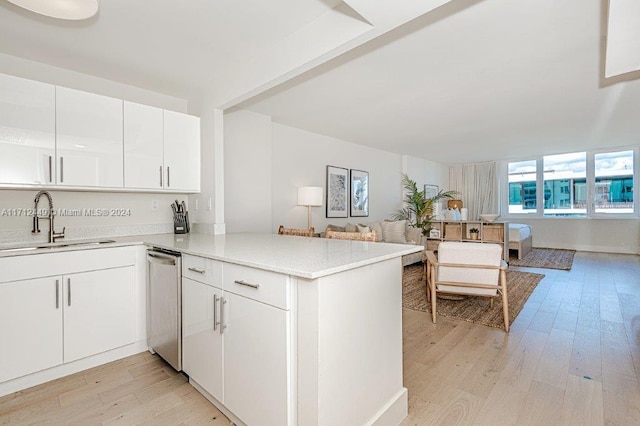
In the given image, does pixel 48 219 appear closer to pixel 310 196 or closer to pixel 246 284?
pixel 246 284

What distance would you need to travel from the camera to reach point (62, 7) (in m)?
1.55

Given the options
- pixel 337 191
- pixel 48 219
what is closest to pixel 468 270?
pixel 337 191

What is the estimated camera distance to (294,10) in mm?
1895

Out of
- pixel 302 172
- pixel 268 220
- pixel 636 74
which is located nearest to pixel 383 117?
pixel 302 172

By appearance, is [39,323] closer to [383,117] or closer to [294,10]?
[294,10]

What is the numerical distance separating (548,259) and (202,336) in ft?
22.6

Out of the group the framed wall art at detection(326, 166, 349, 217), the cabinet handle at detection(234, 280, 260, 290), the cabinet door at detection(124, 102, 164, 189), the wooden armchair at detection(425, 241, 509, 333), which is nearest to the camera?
the cabinet handle at detection(234, 280, 260, 290)

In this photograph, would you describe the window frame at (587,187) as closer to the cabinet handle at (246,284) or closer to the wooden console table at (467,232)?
the wooden console table at (467,232)

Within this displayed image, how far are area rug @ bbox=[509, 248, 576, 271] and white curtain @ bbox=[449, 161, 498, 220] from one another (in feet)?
6.41

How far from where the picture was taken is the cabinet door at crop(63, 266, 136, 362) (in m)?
2.10

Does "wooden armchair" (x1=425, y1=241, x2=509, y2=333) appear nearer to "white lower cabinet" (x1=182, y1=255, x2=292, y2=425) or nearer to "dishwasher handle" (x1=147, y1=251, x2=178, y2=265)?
"white lower cabinet" (x1=182, y1=255, x2=292, y2=425)

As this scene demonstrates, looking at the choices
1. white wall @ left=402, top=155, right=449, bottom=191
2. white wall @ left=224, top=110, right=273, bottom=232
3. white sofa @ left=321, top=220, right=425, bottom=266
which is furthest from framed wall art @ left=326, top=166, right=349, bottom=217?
white wall @ left=402, top=155, right=449, bottom=191

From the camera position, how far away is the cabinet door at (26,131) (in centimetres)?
213

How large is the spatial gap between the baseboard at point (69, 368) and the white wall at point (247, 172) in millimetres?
1426
